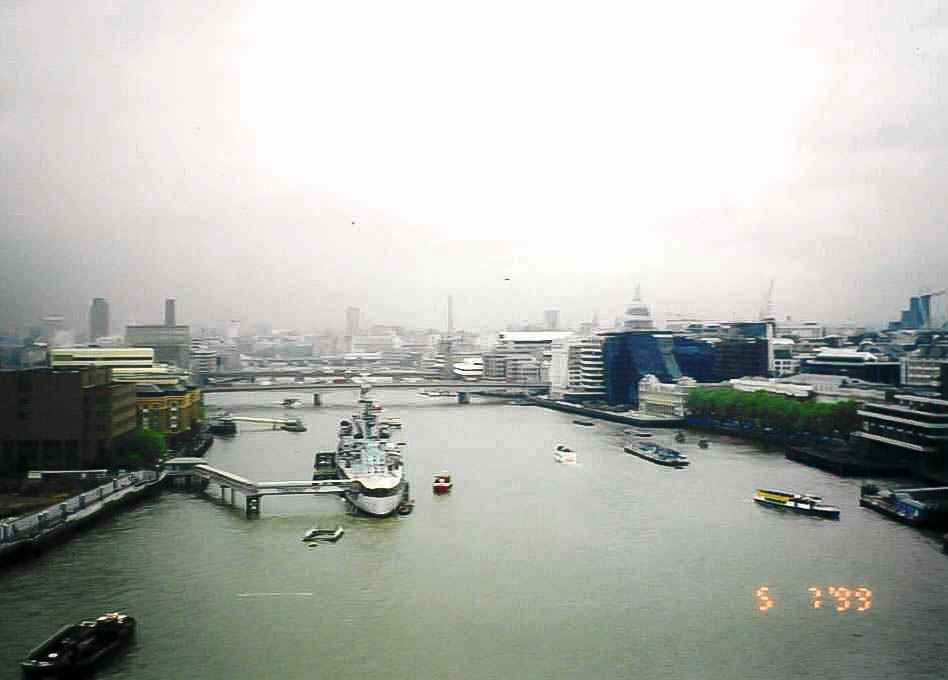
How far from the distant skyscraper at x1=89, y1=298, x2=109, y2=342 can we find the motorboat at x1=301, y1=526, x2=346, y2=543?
6.10 m

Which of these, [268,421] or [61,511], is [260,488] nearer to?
[61,511]

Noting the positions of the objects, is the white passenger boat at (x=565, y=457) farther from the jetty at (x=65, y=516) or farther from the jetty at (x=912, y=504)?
the jetty at (x=65, y=516)

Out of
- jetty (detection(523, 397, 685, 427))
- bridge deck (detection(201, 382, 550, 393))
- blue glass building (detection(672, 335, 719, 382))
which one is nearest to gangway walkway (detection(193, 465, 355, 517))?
jetty (detection(523, 397, 685, 427))

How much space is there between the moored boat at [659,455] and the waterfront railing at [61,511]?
5.54 metres

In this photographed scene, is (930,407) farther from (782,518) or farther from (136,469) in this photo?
(136,469)

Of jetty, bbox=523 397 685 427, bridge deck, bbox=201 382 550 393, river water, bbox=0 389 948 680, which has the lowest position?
jetty, bbox=523 397 685 427

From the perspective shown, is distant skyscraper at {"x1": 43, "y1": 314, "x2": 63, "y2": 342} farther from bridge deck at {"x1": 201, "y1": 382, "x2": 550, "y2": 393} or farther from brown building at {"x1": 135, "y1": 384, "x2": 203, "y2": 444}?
bridge deck at {"x1": 201, "y1": 382, "x2": 550, "y2": 393}

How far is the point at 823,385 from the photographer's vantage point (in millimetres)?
14281

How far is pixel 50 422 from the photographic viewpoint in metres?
8.45

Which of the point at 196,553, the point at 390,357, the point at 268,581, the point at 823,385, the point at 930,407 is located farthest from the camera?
the point at 390,357

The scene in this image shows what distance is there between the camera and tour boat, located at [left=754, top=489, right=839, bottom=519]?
7359mm

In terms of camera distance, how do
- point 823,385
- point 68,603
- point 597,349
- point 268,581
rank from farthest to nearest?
point 597,349
point 823,385
point 268,581
point 68,603

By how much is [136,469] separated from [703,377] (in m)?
14.3

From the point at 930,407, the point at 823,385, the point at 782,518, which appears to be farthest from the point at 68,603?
the point at 823,385
